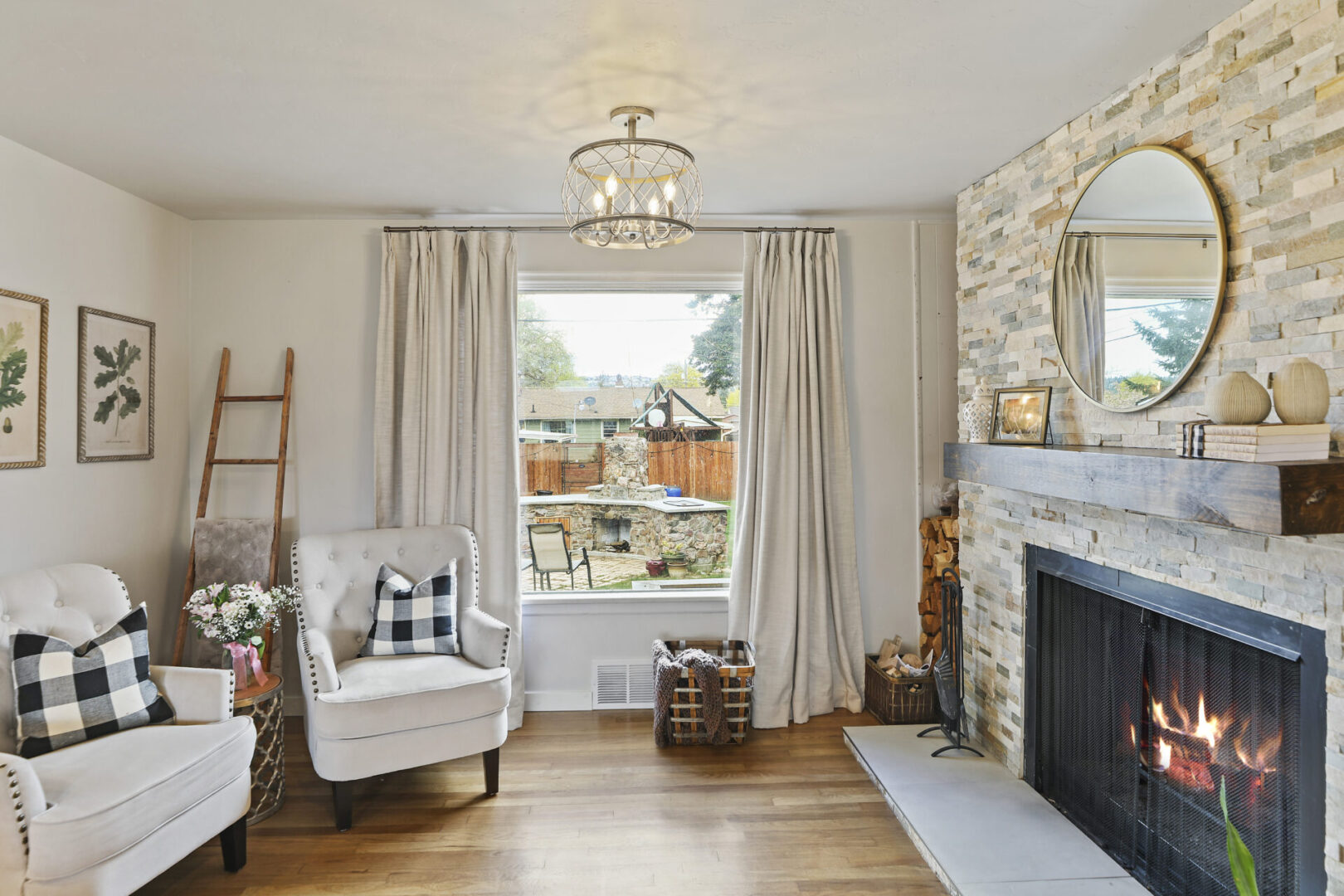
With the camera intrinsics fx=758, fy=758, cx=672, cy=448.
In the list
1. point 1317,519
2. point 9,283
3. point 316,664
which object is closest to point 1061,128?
point 1317,519

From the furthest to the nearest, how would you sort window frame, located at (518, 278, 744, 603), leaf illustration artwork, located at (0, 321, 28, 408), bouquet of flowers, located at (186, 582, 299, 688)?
window frame, located at (518, 278, 744, 603)
bouquet of flowers, located at (186, 582, 299, 688)
leaf illustration artwork, located at (0, 321, 28, 408)

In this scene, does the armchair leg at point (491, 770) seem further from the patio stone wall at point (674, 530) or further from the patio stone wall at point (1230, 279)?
the patio stone wall at point (1230, 279)

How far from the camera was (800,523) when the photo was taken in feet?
12.4

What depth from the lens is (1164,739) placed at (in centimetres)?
227

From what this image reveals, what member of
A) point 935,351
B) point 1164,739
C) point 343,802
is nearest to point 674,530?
point 935,351

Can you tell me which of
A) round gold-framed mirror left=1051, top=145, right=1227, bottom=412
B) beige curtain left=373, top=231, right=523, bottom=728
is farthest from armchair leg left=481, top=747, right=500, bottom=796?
round gold-framed mirror left=1051, top=145, right=1227, bottom=412

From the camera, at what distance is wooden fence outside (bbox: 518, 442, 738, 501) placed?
406 centimetres

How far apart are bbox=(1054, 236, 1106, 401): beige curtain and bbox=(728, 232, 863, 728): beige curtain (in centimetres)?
127

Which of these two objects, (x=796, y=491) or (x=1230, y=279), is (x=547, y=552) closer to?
(x=796, y=491)

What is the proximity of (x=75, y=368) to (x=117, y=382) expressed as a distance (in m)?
0.22

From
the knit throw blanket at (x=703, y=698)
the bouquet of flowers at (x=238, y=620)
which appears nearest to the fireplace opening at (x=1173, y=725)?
the knit throw blanket at (x=703, y=698)

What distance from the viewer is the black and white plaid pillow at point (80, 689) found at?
227 cm

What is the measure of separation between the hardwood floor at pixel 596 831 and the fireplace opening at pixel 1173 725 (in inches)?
26.4

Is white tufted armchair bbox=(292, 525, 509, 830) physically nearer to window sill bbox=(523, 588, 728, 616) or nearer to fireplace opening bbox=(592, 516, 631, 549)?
window sill bbox=(523, 588, 728, 616)
